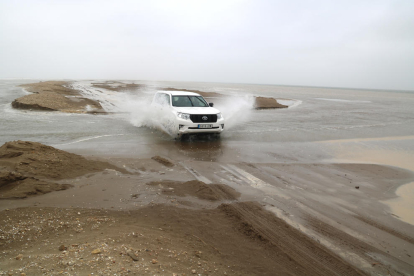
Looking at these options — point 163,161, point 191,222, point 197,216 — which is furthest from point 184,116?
point 191,222

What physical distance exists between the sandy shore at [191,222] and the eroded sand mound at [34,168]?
0.03 m

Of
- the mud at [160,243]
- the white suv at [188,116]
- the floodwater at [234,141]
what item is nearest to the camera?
the mud at [160,243]

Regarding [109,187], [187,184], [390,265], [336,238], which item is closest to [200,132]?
[187,184]

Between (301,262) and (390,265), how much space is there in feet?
3.90

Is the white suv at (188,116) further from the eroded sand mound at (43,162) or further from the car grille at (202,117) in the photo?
the eroded sand mound at (43,162)

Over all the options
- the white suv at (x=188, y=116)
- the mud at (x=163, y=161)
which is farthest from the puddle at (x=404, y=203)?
the white suv at (x=188, y=116)

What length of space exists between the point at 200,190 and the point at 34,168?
3469 millimetres

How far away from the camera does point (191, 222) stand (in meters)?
4.27

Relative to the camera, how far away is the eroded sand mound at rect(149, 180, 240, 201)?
5344 mm

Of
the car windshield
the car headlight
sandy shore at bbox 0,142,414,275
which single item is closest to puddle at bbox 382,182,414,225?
sandy shore at bbox 0,142,414,275

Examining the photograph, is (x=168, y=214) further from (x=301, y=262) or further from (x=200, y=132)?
(x=200, y=132)

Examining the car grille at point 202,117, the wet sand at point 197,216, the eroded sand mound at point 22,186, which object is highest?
the car grille at point 202,117

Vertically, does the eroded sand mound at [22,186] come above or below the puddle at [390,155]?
above

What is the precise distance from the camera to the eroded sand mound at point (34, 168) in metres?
5.00
